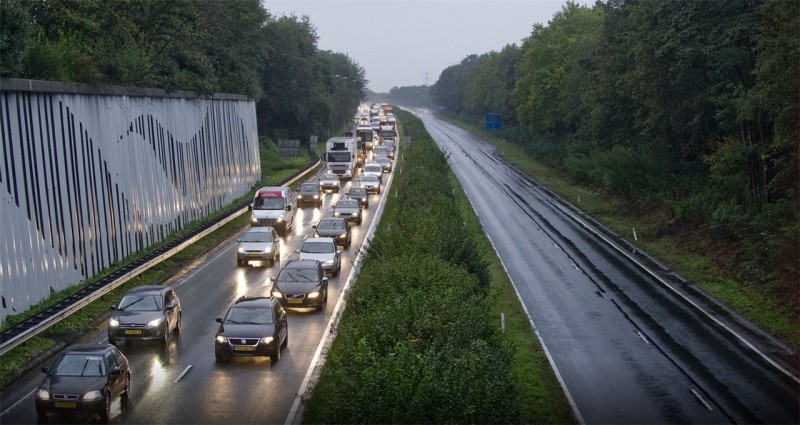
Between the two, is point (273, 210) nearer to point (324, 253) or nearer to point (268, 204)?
point (268, 204)

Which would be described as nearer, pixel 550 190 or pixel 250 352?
pixel 250 352

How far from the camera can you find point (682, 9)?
42438 millimetres

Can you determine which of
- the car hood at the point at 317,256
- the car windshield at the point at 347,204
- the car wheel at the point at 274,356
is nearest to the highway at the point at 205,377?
the car wheel at the point at 274,356

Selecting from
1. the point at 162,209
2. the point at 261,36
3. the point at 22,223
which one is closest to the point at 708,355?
the point at 22,223

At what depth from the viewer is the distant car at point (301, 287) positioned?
27.1 metres

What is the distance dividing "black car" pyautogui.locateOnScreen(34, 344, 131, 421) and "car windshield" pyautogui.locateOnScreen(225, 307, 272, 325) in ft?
13.6

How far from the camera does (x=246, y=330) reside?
21.2 meters

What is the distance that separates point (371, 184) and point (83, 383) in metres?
49.1

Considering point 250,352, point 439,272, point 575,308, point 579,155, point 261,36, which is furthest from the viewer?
point 261,36

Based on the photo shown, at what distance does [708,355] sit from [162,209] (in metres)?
28.1

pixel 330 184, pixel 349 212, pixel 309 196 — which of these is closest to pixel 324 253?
pixel 349 212

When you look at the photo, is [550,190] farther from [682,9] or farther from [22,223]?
[22,223]

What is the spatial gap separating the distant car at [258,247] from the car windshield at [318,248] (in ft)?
7.40

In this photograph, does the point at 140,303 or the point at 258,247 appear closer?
the point at 140,303
